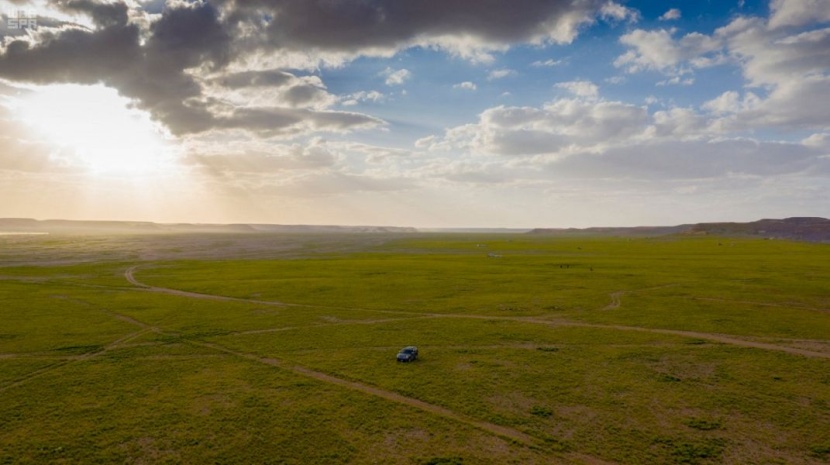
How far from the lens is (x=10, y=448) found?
1054 inches

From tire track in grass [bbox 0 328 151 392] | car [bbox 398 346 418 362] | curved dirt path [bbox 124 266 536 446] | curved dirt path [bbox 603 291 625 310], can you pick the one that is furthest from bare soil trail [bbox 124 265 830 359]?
curved dirt path [bbox 124 266 536 446]

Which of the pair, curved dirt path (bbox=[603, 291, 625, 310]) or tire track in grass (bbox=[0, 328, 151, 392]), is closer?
tire track in grass (bbox=[0, 328, 151, 392])

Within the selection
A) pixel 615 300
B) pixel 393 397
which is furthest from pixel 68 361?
pixel 615 300

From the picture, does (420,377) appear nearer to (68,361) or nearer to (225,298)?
(68,361)

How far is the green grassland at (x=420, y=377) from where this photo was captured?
90.0 ft

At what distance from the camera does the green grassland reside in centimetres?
2742

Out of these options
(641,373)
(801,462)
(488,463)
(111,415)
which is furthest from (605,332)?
(111,415)

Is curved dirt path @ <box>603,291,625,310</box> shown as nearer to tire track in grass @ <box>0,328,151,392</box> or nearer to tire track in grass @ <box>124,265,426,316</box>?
tire track in grass @ <box>124,265,426,316</box>

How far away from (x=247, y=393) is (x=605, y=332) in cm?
3955

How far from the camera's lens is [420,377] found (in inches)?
1495

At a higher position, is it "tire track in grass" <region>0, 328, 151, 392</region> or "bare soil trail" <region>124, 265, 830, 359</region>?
"bare soil trail" <region>124, 265, 830, 359</region>

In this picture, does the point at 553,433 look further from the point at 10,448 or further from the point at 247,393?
the point at 10,448

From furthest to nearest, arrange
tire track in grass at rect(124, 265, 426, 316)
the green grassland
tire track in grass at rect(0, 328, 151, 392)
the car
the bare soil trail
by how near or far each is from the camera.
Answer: tire track in grass at rect(124, 265, 426, 316), the bare soil trail, the car, tire track in grass at rect(0, 328, 151, 392), the green grassland

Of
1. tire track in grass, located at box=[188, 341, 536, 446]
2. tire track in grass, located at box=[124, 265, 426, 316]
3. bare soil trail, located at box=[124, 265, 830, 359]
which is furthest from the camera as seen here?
tire track in grass, located at box=[124, 265, 426, 316]
